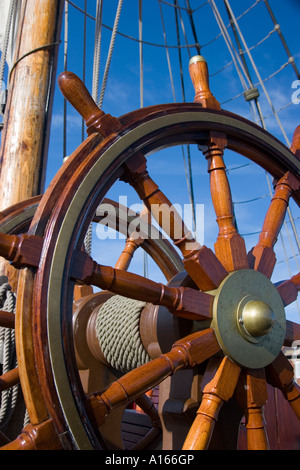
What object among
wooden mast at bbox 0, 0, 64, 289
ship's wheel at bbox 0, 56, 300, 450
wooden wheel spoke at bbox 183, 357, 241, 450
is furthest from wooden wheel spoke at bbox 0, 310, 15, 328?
wooden wheel spoke at bbox 183, 357, 241, 450

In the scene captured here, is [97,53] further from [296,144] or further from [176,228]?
[176,228]

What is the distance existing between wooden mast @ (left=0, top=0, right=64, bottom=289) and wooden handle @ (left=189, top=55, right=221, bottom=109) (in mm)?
1101

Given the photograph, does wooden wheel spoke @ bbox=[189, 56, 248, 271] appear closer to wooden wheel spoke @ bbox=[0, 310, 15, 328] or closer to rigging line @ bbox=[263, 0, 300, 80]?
wooden wheel spoke @ bbox=[0, 310, 15, 328]

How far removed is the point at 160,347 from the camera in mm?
1276

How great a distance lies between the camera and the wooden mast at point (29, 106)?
2277 mm

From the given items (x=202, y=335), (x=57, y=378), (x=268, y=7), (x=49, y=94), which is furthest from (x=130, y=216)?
(x=268, y=7)

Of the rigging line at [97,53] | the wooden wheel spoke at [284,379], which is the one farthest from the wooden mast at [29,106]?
the wooden wheel spoke at [284,379]

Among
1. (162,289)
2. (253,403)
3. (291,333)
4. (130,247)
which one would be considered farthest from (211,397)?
(130,247)

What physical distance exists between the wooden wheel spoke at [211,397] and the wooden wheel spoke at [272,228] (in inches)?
11.5

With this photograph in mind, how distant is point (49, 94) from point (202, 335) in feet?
5.65

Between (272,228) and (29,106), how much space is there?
1457mm

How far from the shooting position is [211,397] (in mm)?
1104

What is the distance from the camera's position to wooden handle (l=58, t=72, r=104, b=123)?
1.14 meters

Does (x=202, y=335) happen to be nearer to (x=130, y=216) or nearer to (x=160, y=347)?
(x=160, y=347)
